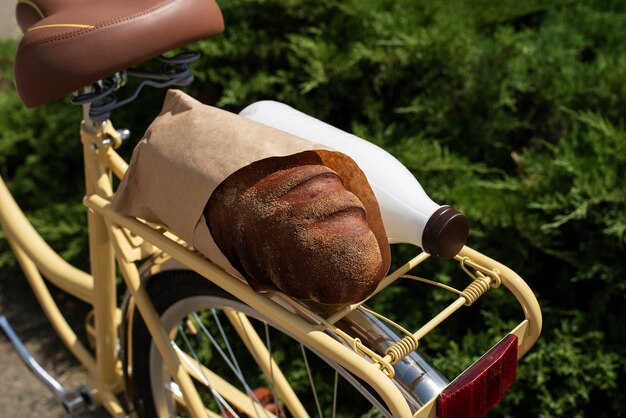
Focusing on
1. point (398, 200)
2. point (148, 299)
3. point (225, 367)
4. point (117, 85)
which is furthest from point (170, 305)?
point (225, 367)

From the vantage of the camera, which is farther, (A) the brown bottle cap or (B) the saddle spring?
(B) the saddle spring

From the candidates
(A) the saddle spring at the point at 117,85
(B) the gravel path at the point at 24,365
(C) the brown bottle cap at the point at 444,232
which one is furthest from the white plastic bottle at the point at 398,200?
(B) the gravel path at the point at 24,365

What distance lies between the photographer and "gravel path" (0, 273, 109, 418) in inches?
98.1

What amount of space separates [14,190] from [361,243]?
2441 mm

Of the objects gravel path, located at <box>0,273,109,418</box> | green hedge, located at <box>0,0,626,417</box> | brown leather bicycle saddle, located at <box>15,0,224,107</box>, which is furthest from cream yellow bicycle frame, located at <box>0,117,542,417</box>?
green hedge, located at <box>0,0,626,417</box>

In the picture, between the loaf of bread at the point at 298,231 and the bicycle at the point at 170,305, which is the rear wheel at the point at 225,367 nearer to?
the bicycle at the point at 170,305

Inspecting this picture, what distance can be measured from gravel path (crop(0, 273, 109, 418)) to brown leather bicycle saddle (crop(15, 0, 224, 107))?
130 cm

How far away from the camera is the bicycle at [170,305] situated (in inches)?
45.9

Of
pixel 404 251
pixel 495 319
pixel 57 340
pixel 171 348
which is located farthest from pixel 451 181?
pixel 57 340

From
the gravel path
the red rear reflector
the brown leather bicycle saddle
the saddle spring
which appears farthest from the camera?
the gravel path

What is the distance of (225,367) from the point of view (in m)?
2.45

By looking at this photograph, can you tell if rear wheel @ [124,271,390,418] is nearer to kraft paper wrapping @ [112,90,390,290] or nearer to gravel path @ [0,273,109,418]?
kraft paper wrapping @ [112,90,390,290]

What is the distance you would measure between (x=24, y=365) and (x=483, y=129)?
5.92 ft

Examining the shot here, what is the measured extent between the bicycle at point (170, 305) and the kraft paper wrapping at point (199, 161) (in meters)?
0.07
